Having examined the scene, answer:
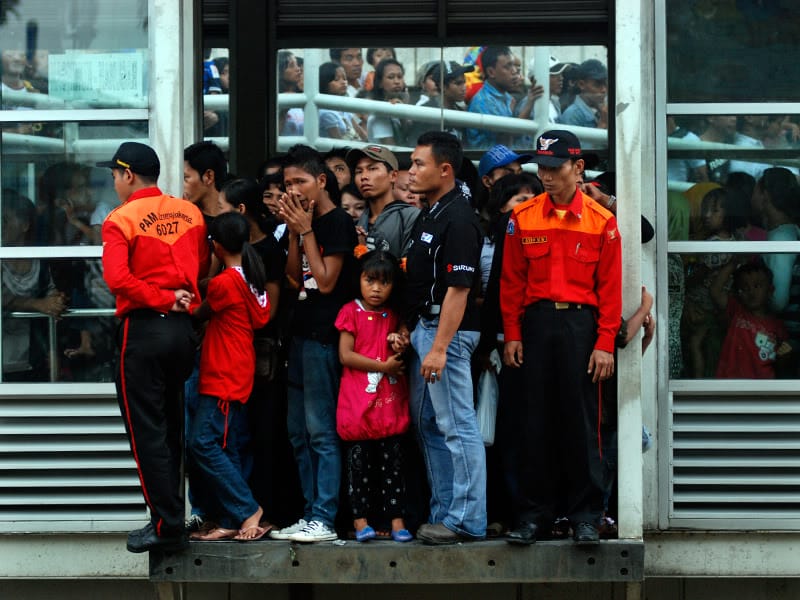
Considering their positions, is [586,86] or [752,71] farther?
[586,86]

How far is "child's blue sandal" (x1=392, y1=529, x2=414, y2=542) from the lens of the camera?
5.89m

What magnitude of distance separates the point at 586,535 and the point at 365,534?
998 millimetres

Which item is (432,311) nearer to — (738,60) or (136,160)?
(136,160)

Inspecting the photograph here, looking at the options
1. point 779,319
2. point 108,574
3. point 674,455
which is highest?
point 779,319

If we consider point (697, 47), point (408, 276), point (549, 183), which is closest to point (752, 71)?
point (697, 47)

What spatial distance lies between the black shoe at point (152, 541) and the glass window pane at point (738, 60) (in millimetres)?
3388

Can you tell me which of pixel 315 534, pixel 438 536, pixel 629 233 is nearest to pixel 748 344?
pixel 629 233

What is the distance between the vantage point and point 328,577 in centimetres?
579

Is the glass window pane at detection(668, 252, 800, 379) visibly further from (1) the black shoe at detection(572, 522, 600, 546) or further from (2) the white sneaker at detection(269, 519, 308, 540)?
(2) the white sneaker at detection(269, 519, 308, 540)

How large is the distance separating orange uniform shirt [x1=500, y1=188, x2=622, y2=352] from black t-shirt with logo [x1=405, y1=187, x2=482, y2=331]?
23 cm

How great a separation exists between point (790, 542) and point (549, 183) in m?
2.39

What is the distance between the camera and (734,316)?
6801 mm

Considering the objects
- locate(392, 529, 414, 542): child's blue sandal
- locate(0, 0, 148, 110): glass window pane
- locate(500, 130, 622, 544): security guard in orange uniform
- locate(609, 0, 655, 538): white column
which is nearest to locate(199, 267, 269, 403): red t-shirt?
locate(392, 529, 414, 542): child's blue sandal

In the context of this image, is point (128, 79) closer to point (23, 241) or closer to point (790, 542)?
point (23, 241)
